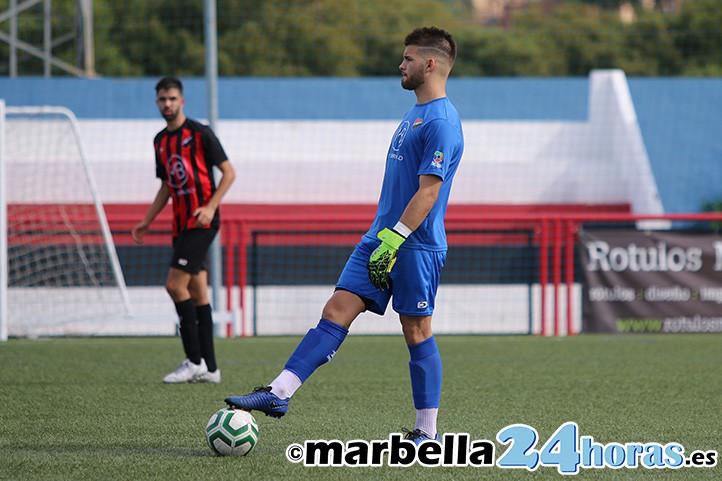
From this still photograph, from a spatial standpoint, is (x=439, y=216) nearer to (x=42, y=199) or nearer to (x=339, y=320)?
(x=339, y=320)

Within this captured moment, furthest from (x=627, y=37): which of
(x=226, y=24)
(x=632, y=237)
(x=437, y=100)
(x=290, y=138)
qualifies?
(x=437, y=100)

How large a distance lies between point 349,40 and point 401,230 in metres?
30.2

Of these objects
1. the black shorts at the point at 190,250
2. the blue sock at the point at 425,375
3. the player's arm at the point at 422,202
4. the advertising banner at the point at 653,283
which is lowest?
the advertising banner at the point at 653,283

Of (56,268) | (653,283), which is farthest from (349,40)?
(653,283)

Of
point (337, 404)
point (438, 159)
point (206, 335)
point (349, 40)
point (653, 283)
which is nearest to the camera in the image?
point (438, 159)

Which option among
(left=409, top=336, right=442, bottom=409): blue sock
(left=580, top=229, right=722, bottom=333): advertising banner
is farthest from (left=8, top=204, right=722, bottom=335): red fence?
(left=409, top=336, right=442, bottom=409): blue sock

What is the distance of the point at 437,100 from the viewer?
4.64 meters

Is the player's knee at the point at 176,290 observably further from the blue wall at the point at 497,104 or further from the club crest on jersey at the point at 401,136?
the blue wall at the point at 497,104

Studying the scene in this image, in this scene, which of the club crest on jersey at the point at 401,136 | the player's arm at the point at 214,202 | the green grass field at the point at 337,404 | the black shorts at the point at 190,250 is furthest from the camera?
the black shorts at the point at 190,250

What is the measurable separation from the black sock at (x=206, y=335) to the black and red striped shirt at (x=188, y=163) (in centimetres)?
54

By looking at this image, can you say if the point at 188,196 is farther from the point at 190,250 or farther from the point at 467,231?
the point at 467,231

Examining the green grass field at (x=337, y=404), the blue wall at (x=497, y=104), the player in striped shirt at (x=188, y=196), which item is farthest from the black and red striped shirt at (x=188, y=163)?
the blue wall at (x=497, y=104)

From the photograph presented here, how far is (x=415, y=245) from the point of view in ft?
15.1

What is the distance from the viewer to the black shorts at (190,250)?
706cm
